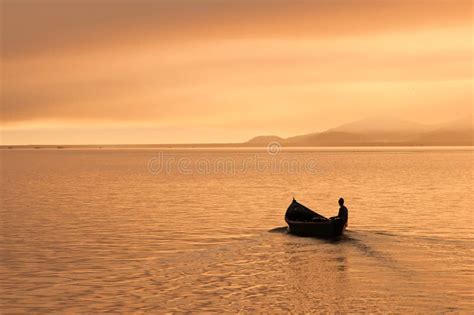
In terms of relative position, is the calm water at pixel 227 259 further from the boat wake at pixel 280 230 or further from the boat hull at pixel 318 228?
the boat hull at pixel 318 228

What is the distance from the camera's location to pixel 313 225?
41125 millimetres

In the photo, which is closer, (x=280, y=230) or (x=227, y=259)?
(x=227, y=259)

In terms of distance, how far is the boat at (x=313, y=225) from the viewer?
132 ft

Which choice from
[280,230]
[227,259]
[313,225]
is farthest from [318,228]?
[227,259]

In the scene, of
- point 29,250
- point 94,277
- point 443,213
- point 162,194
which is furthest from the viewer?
point 162,194

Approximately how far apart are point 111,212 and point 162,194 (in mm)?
21748

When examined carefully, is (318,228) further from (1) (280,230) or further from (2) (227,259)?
(2) (227,259)

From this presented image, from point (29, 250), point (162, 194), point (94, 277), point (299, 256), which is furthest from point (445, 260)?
point (162, 194)

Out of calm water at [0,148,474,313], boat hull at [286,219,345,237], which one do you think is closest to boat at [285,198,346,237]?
boat hull at [286,219,345,237]

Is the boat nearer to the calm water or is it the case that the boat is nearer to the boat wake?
the boat wake

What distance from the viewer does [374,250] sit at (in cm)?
3625

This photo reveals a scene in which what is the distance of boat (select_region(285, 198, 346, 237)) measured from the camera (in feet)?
132

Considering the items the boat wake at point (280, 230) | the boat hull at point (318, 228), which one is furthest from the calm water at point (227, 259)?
the boat hull at point (318, 228)

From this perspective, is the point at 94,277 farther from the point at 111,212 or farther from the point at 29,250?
the point at 111,212
